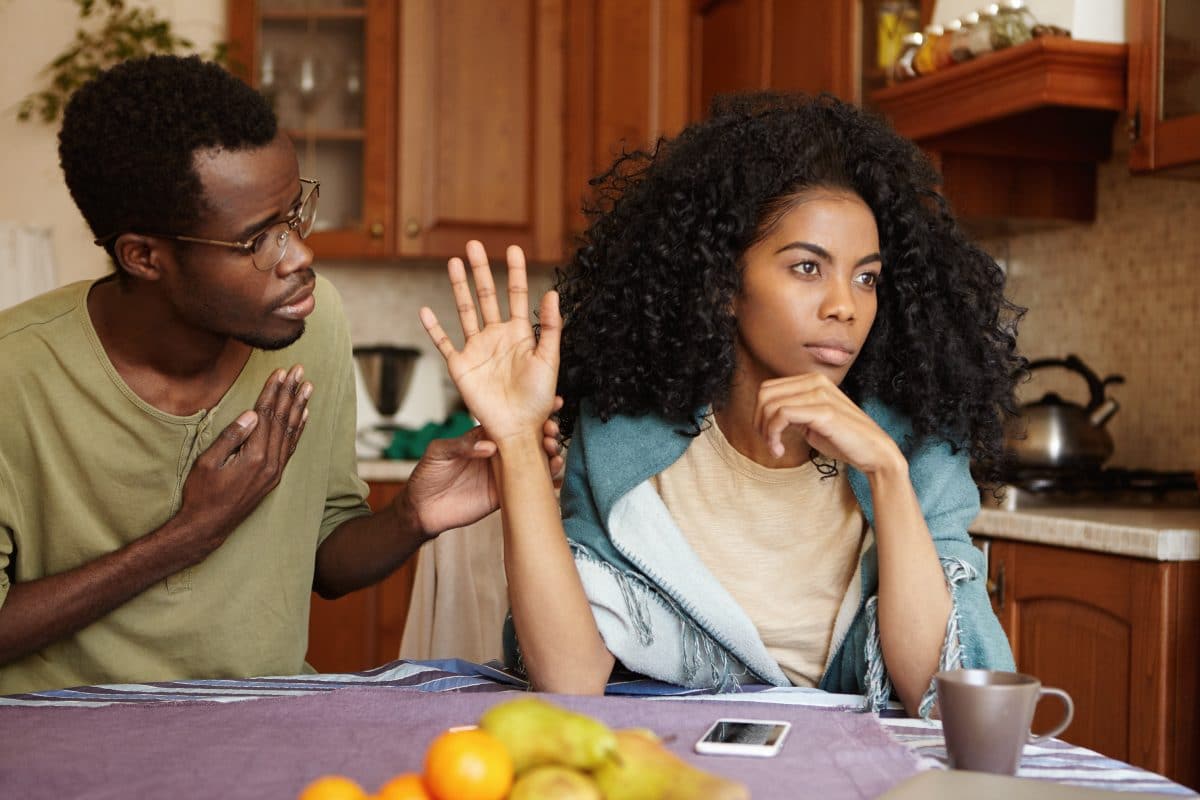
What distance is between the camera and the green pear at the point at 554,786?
0.70 m

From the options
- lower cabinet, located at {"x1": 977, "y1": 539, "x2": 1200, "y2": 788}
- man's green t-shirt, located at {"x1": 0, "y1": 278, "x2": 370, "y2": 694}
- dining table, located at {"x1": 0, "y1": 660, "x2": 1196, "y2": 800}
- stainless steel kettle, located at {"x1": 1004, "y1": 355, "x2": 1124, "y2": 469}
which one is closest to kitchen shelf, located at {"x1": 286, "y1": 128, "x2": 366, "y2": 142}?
stainless steel kettle, located at {"x1": 1004, "y1": 355, "x2": 1124, "y2": 469}

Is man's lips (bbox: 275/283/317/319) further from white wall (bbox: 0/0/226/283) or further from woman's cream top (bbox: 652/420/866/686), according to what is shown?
white wall (bbox: 0/0/226/283)

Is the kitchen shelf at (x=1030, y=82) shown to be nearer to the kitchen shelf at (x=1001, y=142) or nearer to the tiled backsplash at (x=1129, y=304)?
the kitchen shelf at (x=1001, y=142)

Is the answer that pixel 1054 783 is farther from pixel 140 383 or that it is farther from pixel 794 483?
pixel 140 383

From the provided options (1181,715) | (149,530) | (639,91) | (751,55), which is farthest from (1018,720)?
(639,91)

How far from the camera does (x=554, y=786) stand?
0.70 m

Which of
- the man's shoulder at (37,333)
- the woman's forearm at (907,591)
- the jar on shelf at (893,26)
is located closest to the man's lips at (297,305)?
the man's shoulder at (37,333)

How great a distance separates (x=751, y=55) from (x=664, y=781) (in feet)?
9.66

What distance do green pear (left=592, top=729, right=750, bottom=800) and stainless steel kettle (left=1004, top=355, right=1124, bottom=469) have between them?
74.0 inches

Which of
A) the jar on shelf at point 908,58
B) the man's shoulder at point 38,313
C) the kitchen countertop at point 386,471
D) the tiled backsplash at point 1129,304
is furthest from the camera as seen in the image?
the kitchen countertop at point 386,471

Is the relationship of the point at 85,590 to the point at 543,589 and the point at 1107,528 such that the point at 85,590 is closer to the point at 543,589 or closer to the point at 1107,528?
the point at 543,589

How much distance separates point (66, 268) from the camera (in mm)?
3918

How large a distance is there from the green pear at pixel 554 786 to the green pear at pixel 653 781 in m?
0.01

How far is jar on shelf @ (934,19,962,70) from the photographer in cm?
263
